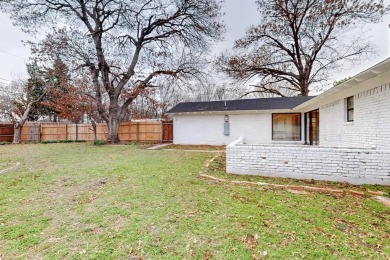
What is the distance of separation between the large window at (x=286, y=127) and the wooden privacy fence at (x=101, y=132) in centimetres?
787

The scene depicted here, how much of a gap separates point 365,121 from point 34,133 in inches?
951

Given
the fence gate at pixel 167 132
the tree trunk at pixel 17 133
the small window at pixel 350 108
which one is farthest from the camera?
the tree trunk at pixel 17 133

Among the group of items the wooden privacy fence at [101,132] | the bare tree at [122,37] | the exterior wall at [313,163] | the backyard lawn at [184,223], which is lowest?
the backyard lawn at [184,223]

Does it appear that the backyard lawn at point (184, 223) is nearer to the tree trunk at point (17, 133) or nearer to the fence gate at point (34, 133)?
the tree trunk at point (17, 133)

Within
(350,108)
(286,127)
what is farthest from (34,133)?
(350,108)

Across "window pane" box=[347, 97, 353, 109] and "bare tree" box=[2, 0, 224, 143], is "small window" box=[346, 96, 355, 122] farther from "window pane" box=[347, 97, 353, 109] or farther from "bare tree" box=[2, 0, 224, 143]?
"bare tree" box=[2, 0, 224, 143]

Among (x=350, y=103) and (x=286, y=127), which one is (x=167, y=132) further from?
(x=350, y=103)

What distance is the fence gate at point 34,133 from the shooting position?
19875 mm

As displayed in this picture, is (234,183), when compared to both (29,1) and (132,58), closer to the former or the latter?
(132,58)

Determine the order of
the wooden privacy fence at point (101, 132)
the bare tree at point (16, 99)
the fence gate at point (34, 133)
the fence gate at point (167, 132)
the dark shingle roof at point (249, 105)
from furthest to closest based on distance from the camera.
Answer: the fence gate at point (34, 133) → the bare tree at point (16, 99) → the wooden privacy fence at point (101, 132) → the fence gate at point (167, 132) → the dark shingle roof at point (249, 105)

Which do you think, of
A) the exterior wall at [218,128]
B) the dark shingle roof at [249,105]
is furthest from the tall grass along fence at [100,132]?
the dark shingle roof at [249,105]

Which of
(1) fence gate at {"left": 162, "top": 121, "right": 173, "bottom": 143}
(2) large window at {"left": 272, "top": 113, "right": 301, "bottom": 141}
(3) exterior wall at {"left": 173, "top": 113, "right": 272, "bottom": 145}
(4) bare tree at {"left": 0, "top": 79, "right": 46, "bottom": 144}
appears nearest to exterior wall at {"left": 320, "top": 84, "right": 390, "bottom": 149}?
(2) large window at {"left": 272, "top": 113, "right": 301, "bottom": 141}

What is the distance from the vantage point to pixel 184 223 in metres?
3.03

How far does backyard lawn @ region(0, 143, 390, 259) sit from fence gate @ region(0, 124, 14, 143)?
18.9 metres
